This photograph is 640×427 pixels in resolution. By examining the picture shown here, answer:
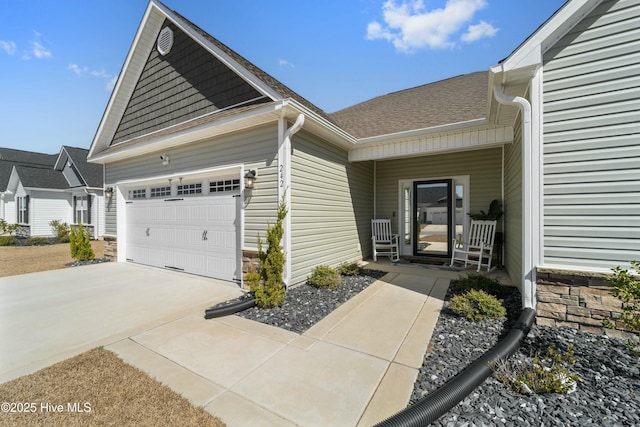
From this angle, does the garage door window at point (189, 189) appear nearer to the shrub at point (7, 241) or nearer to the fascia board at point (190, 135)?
the fascia board at point (190, 135)

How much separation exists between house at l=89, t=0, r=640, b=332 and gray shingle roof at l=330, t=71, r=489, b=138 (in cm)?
8

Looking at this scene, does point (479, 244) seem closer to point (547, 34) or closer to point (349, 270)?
point (349, 270)

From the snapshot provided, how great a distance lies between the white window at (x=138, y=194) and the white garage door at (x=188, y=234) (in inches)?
6.4

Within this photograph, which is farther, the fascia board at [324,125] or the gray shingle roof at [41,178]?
the gray shingle roof at [41,178]

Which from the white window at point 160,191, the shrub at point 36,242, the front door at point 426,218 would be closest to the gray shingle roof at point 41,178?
the shrub at point 36,242

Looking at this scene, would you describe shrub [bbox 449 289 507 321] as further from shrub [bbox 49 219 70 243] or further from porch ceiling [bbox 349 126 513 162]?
shrub [bbox 49 219 70 243]

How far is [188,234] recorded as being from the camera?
6.07 meters

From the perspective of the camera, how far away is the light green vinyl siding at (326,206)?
4.83m

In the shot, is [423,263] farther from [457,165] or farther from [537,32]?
[537,32]

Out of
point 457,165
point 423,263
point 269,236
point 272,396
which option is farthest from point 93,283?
point 457,165

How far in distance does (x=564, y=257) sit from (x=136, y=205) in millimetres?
9447

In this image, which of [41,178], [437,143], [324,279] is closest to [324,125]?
[437,143]

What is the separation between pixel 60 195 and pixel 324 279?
58.9 feet

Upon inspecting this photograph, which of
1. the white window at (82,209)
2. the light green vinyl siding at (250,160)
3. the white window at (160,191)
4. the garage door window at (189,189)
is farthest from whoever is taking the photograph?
the white window at (82,209)
